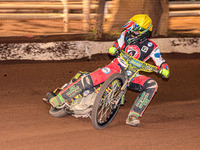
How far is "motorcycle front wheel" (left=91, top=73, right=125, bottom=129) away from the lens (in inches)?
164

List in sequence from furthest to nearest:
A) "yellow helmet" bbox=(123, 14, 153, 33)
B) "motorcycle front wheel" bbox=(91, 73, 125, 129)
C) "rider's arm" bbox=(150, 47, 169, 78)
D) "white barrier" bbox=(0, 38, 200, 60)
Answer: "white barrier" bbox=(0, 38, 200, 60) → "yellow helmet" bbox=(123, 14, 153, 33) → "rider's arm" bbox=(150, 47, 169, 78) → "motorcycle front wheel" bbox=(91, 73, 125, 129)

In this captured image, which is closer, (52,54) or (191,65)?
(52,54)

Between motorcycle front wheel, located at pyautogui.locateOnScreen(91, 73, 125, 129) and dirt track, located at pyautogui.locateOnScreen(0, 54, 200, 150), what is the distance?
13 centimetres

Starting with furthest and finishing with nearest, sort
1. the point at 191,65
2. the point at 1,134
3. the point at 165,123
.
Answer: the point at 191,65, the point at 165,123, the point at 1,134

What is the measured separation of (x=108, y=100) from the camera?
459 centimetres

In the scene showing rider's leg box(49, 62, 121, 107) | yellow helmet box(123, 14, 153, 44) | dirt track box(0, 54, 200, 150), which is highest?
yellow helmet box(123, 14, 153, 44)

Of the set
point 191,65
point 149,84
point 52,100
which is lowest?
point 191,65

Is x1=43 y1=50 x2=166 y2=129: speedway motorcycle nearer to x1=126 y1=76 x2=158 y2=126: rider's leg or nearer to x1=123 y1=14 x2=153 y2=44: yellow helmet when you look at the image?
x1=126 y1=76 x2=158 y2=126: rider's leg

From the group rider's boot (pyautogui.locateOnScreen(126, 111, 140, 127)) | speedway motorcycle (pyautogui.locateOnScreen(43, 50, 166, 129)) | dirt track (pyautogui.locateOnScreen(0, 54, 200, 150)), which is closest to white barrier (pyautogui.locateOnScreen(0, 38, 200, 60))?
dirt track (pyautogui.locateOnScreen(0, 54, 200, 150))

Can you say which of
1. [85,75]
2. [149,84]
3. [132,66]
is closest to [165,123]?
[149,84]

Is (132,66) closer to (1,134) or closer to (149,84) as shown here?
(149,84)

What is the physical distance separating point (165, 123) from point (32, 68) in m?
3.36

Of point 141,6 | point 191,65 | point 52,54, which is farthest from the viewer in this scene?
point 141,6

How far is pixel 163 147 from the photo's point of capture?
4.07m
